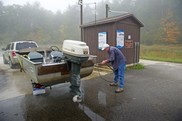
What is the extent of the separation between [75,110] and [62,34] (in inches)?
2006

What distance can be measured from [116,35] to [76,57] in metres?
4.71

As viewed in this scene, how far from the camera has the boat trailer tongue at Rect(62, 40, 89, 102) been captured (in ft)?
12.6

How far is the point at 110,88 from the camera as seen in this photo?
17.6 ft

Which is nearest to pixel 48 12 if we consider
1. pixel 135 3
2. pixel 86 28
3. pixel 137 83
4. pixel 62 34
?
pixel 62 34

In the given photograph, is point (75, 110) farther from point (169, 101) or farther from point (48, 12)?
point (48, 12)

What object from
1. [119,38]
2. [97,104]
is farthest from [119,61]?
[119,38]

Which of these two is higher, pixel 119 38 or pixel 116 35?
pixel 116 35

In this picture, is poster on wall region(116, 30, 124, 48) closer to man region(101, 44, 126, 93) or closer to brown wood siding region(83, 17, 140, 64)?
brown wood siding region(83, 17, 140, 64)

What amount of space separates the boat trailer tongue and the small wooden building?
4306 millimetres

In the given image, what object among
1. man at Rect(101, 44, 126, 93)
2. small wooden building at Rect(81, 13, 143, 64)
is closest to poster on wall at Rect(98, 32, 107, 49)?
small wooden building at Rect(81, 13, 143, 64)

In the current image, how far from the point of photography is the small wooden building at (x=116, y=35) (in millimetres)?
8133

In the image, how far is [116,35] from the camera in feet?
26.5

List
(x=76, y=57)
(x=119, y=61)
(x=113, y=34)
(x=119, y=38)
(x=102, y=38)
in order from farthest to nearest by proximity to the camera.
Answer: (x=102, y=38)
(x=119, y=38)
(x=113, y=34)
(x=119, y=61)
(x=76, y=57)

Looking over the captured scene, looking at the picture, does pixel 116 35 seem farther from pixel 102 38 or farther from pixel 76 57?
pixel 76 57
